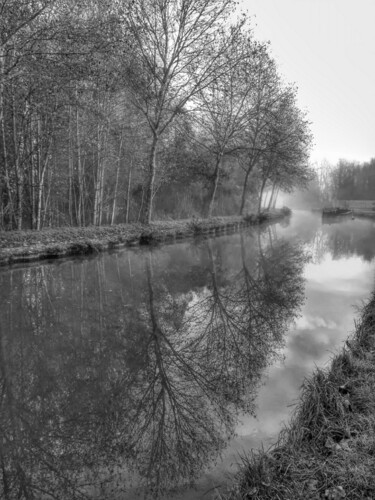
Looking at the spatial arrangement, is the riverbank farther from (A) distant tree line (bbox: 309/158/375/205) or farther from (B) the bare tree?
(A) distant tree line (bbox: 309/158/375/205)

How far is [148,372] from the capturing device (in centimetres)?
443

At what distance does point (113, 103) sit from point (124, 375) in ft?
54.7

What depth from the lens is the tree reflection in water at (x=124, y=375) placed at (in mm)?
2875

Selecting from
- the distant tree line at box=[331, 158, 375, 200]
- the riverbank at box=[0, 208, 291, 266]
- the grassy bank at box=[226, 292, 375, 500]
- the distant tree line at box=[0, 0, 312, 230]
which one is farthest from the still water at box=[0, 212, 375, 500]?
the distant tree line at box=[331, 158, 375, 200]

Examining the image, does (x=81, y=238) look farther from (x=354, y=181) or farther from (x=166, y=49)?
(x=354, y=181)

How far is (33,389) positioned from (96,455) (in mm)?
1396

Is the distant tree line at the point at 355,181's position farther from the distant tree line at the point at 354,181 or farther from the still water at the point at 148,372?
the still water at the point at 148,372

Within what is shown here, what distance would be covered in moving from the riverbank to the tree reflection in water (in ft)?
8.47

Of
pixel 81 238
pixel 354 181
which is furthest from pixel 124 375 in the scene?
pixel 354 181

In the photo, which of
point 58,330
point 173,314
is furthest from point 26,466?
point 173,314

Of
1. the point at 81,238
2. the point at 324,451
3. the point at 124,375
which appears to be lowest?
the point at 124,375

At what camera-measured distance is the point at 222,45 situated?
18312 millimetres

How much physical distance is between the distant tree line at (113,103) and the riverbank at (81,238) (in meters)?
1.38

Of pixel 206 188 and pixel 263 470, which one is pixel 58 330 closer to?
pixel 263 470
